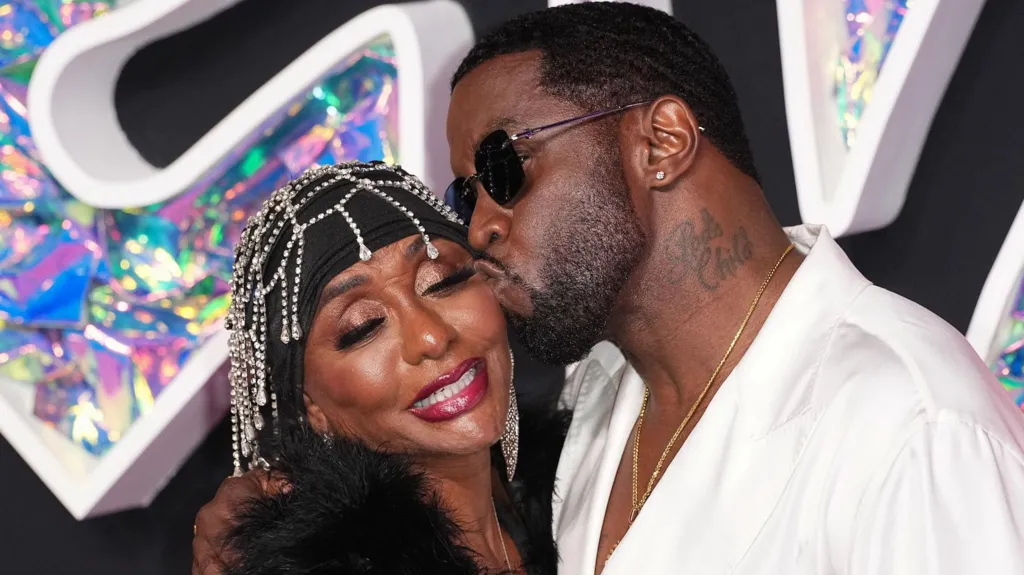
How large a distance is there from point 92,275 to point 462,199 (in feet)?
4.74

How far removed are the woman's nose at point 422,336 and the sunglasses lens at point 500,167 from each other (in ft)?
0.89

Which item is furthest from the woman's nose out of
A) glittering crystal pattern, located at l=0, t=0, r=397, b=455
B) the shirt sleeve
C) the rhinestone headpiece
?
glittering crystal pattern, located at l=0, t=0, r=397, b=455

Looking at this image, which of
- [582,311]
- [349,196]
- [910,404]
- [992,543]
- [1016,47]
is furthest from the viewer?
[1016,47]

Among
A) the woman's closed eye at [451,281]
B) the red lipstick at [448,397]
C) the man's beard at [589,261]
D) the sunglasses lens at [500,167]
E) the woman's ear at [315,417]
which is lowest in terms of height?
the woman's ear at [315,417]

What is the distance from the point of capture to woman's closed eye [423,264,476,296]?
2.15 metres

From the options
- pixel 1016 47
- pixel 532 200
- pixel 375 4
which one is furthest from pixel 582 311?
pixel 375 4

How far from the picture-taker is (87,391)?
311cm

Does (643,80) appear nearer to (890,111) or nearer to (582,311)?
(582,311)

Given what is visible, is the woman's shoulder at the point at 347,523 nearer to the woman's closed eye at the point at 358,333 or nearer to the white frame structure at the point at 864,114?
the woman's closed eye at the point at 358,333

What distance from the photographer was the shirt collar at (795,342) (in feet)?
6.05

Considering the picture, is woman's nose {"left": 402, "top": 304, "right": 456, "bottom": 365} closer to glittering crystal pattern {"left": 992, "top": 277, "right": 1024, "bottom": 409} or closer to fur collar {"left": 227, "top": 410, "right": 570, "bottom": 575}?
fur collar {"left": 227, "top": 410, "right": 570, "bottom": 575}

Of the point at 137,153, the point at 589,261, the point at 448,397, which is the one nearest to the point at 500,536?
the point at 448,397

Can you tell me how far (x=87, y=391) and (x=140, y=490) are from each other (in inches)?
13.4

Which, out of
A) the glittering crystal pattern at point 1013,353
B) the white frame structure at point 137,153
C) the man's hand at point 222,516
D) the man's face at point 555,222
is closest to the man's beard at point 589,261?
the man's face at point 555,222
